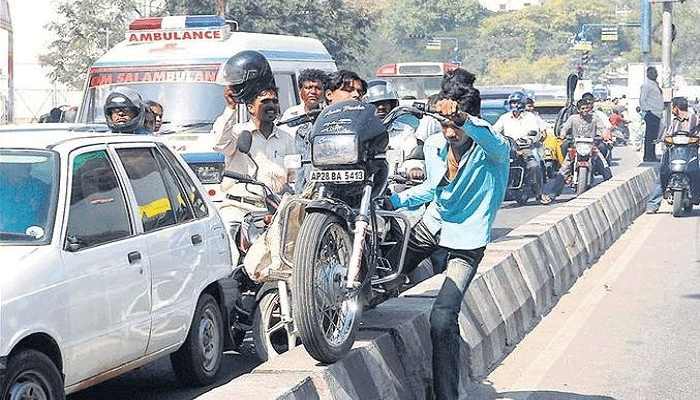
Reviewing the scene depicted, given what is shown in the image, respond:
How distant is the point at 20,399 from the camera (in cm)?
551

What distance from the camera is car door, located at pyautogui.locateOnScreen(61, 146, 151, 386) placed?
604 centimetres

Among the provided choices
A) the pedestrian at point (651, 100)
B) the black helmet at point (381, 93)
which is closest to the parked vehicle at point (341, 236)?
the black helmet at point (381, 93)

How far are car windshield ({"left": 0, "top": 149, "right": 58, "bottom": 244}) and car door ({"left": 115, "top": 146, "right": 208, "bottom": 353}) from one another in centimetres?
66

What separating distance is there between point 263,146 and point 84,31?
43.9 metres

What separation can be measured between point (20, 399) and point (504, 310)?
4.35 metres

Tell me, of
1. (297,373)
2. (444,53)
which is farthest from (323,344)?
(444,53)

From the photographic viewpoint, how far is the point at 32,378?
222 inches

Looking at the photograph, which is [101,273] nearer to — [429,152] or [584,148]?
[429,152]

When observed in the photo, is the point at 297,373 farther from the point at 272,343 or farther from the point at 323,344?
the point at 272,343

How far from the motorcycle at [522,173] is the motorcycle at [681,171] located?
255 centimetres

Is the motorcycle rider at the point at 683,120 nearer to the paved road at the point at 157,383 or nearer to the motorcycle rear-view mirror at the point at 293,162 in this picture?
the paved road at the point at 157,383

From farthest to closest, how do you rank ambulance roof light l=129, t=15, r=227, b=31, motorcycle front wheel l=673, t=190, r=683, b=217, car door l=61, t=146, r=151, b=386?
motorcycle front wheel l=673, t=190, r=683, b=217 < ambulance roof light l=129, t=15, r=227, b=31 < car door l=61, t=146, r=151, b=386

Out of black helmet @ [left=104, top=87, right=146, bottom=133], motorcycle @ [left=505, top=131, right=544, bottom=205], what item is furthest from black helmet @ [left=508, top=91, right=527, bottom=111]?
black helmet @ [left=104, top=87, right=146, bottom=133]

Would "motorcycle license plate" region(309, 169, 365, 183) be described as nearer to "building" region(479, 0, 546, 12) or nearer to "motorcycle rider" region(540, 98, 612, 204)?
"motorcycle rider" region(540, 98, 612, 204)
